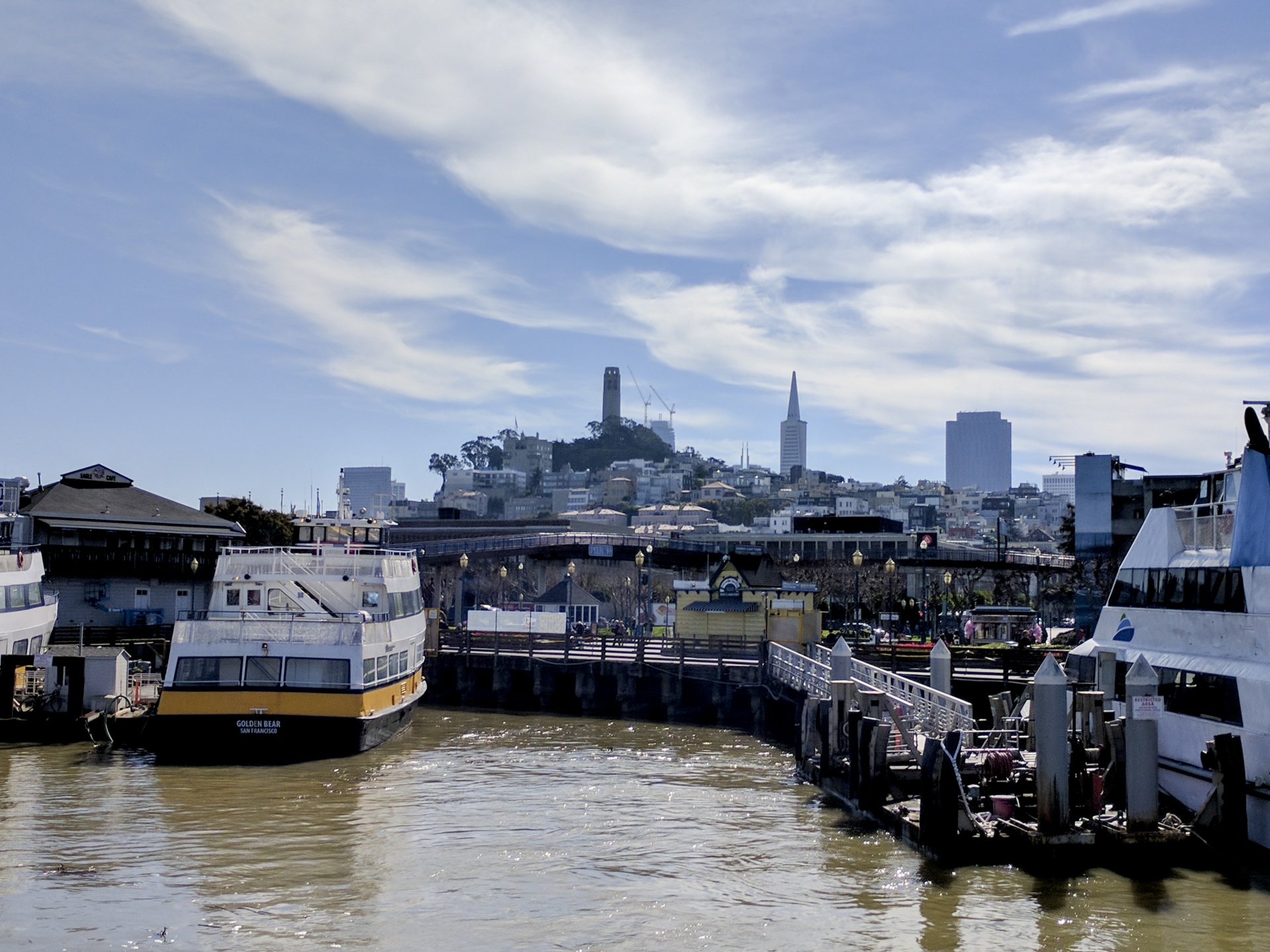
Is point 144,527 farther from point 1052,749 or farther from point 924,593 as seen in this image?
point 1052,749

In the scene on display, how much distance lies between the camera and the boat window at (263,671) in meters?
33.8

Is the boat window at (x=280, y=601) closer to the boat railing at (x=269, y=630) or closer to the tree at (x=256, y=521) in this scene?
the boat railing at (x=269, y=630)

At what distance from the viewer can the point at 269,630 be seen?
34562 millimetres

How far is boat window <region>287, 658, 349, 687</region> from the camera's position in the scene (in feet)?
112

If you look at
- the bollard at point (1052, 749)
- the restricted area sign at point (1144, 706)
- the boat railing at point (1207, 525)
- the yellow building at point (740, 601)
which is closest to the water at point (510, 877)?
the bollard at point (1052, 749)

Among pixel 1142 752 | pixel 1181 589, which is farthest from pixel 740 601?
pixel 1142 752

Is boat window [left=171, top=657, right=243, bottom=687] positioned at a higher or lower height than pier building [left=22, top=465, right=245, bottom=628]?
lower

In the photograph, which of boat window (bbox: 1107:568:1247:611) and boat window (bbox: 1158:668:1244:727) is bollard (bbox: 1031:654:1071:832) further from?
boat window (bbox: 1107:568:1247:611)

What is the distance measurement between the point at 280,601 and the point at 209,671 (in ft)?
20.2

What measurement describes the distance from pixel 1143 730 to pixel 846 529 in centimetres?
11549

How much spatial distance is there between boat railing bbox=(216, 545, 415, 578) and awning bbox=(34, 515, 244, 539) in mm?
22333

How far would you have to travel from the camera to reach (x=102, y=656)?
3744cm

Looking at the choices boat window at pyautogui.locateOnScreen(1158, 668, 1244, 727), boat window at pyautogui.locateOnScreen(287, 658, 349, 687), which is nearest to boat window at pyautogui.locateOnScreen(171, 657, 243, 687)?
boat window at pyautogui.locateOnScreen(287, 658, 349, 687)

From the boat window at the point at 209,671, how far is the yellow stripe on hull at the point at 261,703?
35 centimetres
